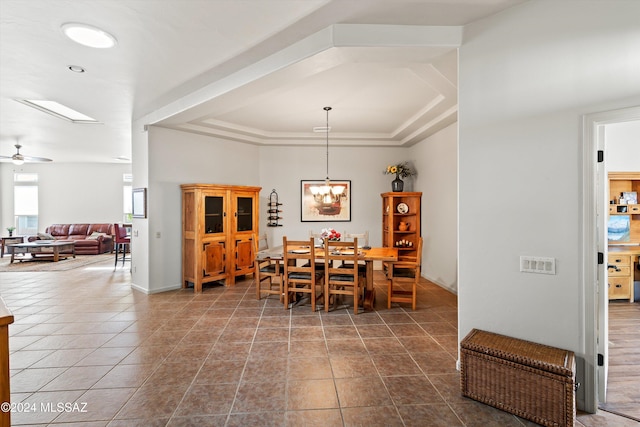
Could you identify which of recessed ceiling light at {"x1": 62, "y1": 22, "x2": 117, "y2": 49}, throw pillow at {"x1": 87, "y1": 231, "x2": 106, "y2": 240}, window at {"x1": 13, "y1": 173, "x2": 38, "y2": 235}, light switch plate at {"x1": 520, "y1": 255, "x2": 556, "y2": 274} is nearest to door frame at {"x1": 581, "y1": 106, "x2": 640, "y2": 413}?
light switch plate at {"x1": 520, "y1": 255, "x2": 556, "y2": 274}

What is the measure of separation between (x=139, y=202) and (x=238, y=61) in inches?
125

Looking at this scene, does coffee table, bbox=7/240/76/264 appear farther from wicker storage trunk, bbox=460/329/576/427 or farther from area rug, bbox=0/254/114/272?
wicker storage trunk, bbox=460/329/576/427

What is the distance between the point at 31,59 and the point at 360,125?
4.57 meters

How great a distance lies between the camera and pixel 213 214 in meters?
5.30

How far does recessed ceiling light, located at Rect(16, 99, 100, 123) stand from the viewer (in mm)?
4504

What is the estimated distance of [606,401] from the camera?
2139 millimetres

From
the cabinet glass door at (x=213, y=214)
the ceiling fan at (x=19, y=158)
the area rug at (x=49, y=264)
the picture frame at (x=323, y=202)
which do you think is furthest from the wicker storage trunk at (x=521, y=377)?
the ceiling fan at (x=19, y=158)

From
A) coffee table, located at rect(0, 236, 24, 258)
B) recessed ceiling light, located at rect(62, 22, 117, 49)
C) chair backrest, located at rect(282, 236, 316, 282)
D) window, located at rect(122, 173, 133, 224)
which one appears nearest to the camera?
recessed ceiling light, located at rect(62, 22, 117, 49)

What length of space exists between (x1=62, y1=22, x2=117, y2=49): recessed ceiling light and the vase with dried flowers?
4848 mm

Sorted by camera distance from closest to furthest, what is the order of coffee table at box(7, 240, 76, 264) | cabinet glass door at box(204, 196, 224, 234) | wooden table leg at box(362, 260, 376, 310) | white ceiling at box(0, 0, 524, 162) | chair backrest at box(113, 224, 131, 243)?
1. white ceiling at box(0, 0, 524, 162)
2. wooden table leg at box(362, 260, 376, 310)
3. cabinet glass door at box(204, 196, 224, 234)
4. chair backrest at box(113, 224, 131, 243)
5. coffee table at box(7, 240, 76, 264)

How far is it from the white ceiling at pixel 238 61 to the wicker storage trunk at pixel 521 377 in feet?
7.74

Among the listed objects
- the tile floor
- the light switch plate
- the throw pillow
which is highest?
the light switch plate

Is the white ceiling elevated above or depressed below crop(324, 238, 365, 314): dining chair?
above

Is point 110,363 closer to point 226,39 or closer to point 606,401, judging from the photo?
point 226,39
